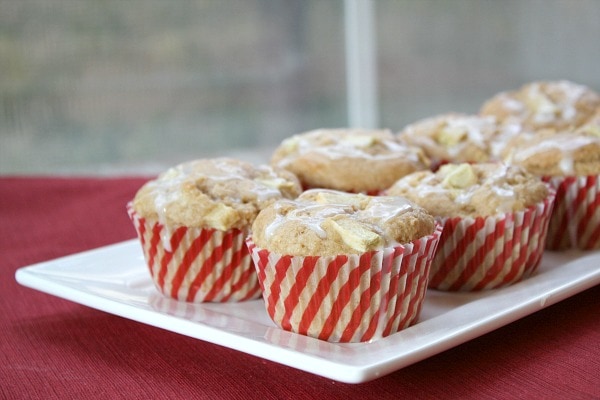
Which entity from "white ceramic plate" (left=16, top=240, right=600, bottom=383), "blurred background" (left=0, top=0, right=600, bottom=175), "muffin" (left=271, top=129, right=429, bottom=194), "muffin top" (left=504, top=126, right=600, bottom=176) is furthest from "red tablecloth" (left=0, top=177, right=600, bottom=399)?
"blurred background" (left=0, top=0, right=600, bottom=175)

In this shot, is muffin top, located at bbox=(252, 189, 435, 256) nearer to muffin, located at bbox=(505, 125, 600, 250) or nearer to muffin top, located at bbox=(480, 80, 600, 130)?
muffin, located at bbox=(505, 125, 600, 250)

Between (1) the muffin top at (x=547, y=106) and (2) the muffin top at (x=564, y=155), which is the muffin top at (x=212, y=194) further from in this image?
(1) the muffin top at (x=547, y=106)

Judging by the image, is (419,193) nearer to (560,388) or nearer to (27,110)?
(560,388)

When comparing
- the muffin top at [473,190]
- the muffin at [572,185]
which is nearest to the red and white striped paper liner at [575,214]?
the muffin at [572,185]

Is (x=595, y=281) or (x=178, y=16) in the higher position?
(x=178, y=16)

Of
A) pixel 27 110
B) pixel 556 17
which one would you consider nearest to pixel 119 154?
pixel 27 110

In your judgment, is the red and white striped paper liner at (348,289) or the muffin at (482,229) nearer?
the red and white striped paper liner at (348,289)
